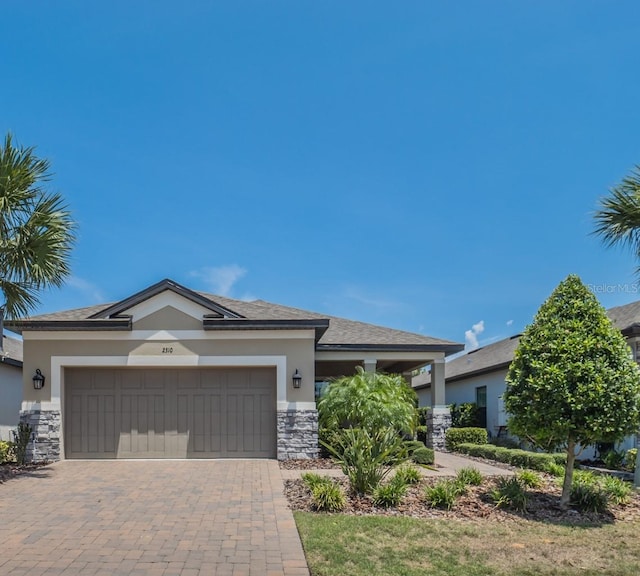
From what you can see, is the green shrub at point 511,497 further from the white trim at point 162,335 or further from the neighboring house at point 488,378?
the neighboring house at point 488,378

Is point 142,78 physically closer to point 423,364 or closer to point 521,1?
point 521,1

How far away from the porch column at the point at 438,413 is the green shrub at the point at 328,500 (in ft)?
31.3

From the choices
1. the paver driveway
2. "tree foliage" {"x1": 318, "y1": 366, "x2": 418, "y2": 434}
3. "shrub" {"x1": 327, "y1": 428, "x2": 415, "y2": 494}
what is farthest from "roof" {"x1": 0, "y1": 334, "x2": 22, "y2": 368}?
"shrub" {"x1": 327, "y1": 428, "x2": 415, "y2": 494}

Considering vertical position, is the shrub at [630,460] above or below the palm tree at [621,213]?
below

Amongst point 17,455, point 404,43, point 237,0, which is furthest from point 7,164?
point 404,43

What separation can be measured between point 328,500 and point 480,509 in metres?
2.17

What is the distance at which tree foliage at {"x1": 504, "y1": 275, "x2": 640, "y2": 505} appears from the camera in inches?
325

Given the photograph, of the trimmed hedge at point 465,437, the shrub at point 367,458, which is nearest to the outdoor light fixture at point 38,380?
the shrub at point 367,458

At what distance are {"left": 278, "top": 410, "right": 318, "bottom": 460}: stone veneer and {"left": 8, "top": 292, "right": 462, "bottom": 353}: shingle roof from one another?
7.97ft

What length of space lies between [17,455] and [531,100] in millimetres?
14126

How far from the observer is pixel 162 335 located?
14.5m

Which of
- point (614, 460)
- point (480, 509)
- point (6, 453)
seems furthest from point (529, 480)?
point (6, 453)

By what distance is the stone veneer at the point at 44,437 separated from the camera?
14102mm

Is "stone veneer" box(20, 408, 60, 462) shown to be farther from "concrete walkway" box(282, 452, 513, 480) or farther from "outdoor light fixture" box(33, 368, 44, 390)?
"concrete walkway" box(282, 452, 513, 480)
